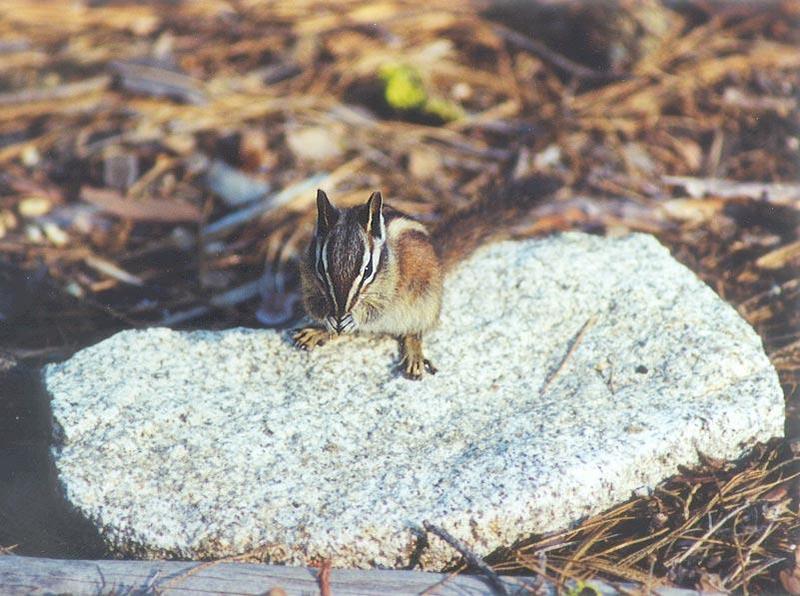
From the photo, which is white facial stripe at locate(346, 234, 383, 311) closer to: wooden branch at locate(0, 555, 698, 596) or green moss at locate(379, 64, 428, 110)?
wooden branch at locate(0, 555, 698, 596)

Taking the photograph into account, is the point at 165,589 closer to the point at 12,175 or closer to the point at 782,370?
the point at 782,370

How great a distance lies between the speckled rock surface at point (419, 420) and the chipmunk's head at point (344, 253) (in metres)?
0.31

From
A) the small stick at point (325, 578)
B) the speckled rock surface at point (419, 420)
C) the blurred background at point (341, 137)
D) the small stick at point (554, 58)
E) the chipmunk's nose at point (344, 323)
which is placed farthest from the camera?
the small stick at point (554, 58)

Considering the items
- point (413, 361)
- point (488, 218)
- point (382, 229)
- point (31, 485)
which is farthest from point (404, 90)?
point (31, 485)

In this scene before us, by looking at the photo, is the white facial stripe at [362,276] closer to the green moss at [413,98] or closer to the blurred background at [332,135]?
the blurred background at [332,135]

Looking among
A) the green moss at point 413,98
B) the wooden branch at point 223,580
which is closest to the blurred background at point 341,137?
the green moss at point 413,98

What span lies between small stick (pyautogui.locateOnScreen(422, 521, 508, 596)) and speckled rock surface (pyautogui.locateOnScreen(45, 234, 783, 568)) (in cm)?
4

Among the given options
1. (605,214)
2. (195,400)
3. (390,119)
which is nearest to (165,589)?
(195,400)

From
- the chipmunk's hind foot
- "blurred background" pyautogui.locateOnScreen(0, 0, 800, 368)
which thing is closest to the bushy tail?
"blurred background" pyautogui.locateOnScreen(0, 0, 800, 368)

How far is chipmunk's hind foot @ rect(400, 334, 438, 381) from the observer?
127 inches

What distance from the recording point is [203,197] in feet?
15.4

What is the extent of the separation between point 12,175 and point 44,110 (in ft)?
1.58

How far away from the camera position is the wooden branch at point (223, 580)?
245cm

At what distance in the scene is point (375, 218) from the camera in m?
3.19
